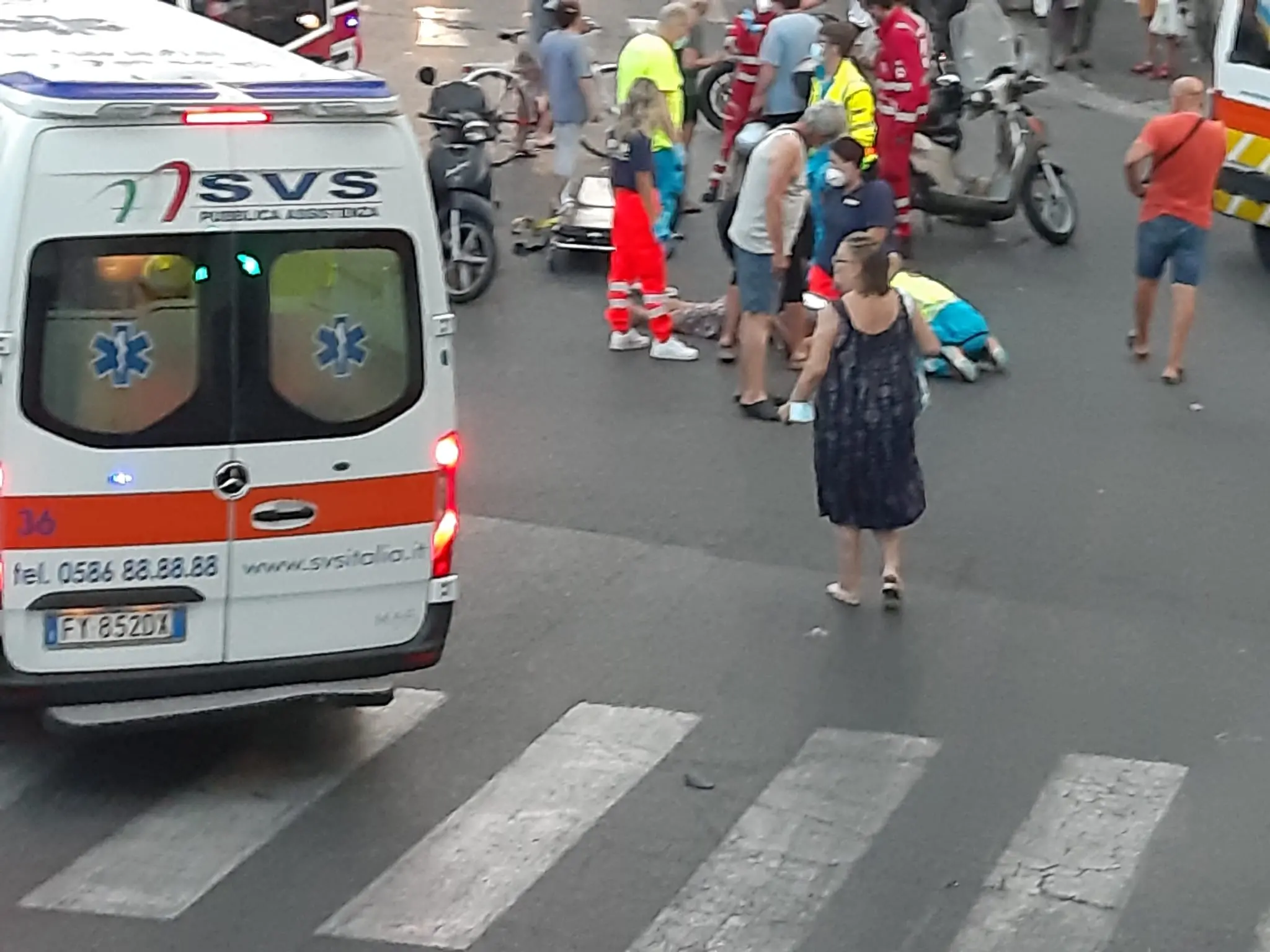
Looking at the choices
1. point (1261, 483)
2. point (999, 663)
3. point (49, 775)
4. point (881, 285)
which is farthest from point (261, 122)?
point (1261, 483)

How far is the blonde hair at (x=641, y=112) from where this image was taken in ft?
40.8

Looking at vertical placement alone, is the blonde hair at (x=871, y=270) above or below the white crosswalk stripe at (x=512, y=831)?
above

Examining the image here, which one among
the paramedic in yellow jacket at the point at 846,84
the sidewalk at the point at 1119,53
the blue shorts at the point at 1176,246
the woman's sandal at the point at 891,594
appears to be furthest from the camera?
the sidewalk at the point at 1119,53

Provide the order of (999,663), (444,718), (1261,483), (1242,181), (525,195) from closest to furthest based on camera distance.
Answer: (444,718)
(999,663)
(1261,483)
(1242,181)
(525,195)

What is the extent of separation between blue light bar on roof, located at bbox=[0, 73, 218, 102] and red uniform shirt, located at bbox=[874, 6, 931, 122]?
9117 millimetres

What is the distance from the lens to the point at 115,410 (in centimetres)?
668

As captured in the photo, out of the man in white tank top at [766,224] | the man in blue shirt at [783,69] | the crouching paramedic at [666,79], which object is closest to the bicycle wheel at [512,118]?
the crouching paramedic at [666,79]

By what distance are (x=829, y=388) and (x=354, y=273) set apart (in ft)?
8.93

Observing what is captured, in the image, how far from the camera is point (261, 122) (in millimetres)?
6707

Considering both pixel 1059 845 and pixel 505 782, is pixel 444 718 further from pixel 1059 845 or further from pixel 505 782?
pixel 1059 845

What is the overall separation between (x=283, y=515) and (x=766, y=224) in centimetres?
532

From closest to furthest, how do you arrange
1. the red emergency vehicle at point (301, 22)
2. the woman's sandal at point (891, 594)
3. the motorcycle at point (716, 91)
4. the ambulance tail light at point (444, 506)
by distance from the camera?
the ambulance tail light at point (444, 506) → the woman's sandal at point (891, 594) → the red emergency vehicle at point (301, 22) → the motorcycle at point (716, 91)

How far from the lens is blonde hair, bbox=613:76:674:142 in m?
12.4

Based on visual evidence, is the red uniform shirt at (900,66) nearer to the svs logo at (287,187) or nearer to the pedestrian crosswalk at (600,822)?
the pedestrian crosswalk at (600,822)
